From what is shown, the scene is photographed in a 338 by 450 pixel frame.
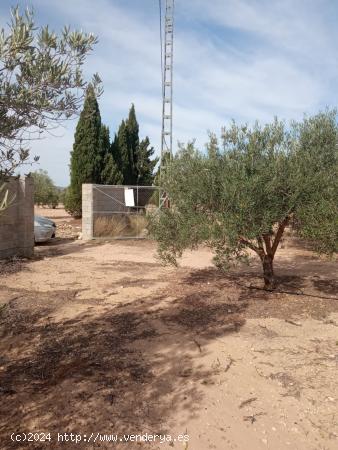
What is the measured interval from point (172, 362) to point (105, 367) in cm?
77

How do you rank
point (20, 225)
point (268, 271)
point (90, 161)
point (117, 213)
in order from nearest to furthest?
1. point (268, 271)
2. point (20, 225)
3. point (117, 213)
4. point (90, 161)

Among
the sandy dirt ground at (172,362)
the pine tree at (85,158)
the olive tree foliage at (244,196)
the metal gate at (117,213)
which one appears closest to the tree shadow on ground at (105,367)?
the sandy dirt ground at (172,362)

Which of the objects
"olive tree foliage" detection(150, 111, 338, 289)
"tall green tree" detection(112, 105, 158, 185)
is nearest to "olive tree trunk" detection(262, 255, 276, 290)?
"olive tree foliage" detection(150, 111, 338, 289)

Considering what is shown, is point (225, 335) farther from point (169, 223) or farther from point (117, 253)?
point (117, 253)

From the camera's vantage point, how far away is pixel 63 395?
3.83m

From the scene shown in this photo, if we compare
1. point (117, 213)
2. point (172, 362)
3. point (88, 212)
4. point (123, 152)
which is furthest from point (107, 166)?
point (172, 362)

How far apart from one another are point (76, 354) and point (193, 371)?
4.58ft

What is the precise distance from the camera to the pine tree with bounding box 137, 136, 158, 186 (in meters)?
28.7

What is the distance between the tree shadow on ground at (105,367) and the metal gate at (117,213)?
396 inches

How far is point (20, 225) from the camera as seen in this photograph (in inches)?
466

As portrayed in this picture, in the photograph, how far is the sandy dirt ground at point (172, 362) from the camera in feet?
11.2

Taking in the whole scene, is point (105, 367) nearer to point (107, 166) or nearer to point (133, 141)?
point (107, 166)

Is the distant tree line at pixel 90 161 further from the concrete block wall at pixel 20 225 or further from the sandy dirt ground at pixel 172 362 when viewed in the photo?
the sandy dirt ground at pixel 172 362

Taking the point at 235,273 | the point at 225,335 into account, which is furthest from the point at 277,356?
the point at 235,273
